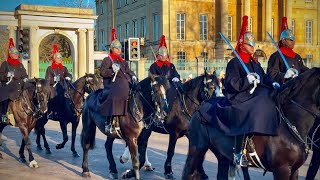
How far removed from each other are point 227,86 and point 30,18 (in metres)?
32.7

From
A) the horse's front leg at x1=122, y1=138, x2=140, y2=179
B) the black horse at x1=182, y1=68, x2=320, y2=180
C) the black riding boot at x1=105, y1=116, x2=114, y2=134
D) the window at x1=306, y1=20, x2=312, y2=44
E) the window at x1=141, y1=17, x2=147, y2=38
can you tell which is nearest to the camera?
the black horse at x1=182, y1=68, x2=320, y2=180

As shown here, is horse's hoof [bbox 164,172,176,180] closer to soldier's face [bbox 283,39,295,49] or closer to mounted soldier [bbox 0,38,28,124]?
soldier's face [bbox 283,39,295,49]

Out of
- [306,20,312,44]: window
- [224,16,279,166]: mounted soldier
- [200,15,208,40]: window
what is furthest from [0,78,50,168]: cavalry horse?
[306,20,312,44]: window

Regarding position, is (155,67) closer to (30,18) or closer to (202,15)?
(30,18)

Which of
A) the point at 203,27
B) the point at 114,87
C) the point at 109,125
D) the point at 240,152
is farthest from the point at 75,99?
the point at 203,27

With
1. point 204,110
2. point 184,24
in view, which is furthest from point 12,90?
point 184,24

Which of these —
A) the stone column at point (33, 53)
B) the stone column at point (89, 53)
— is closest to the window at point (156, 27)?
the stone column at point (89, 53)

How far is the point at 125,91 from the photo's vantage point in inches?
406

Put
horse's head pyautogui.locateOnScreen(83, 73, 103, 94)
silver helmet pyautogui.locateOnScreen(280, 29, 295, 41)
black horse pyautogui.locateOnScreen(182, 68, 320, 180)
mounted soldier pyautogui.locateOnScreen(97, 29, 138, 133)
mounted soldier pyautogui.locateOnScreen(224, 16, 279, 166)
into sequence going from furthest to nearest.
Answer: horse's head pyautogui.locateOnScreen(83, 73, 103, 94)
mounted soldier pyautogui.locateOnScreen(97, 29, 138, 133)
silver helmet pyautogui.locateOnScreen(280, 29, 295, 41)
mounted soldier pyautogui.locateOnScreen(224, 16, 279, 166)
black horse pyautogui.locateOnScreen(182, 68, 320, 180)

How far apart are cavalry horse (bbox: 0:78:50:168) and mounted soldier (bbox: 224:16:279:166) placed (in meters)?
6.76

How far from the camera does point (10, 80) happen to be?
Answer: 1327cm

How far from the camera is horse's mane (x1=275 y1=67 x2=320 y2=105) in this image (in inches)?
251

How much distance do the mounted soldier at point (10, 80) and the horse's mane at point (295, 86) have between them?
328 inches

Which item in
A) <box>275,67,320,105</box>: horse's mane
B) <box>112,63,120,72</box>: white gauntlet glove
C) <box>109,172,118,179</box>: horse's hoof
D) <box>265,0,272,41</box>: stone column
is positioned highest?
<box>265,0,272,41</box>: stone column
